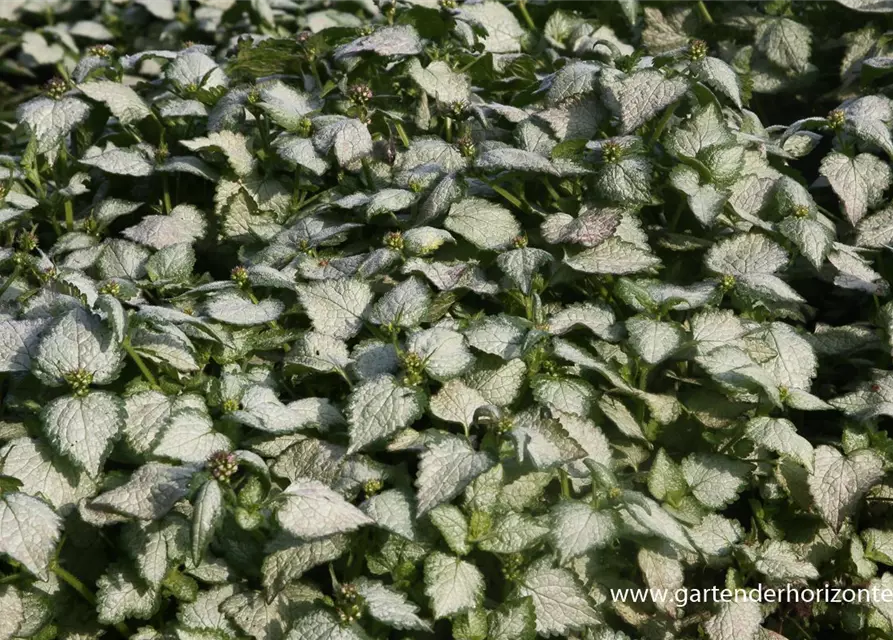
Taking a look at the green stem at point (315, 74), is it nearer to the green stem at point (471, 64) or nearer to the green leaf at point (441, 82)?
the green leaf at point (441, 82)

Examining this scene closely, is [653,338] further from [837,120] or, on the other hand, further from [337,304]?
[837,120]

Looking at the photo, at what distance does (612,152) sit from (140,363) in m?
1.55

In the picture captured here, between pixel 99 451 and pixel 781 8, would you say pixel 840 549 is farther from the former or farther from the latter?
pixel 781 8

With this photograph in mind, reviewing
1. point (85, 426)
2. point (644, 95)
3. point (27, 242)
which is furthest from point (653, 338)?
point (27, 242)

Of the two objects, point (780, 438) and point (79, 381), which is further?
point (780, 438)

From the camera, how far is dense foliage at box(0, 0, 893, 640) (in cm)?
233

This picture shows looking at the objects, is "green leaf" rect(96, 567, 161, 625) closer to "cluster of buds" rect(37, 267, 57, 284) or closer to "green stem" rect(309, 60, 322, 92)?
"cluster of buds" rect(37, 267, 57, 284)

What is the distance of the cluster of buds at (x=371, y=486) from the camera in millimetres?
2381

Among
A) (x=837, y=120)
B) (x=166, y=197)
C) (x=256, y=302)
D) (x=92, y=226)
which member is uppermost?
(x=837, y=120)

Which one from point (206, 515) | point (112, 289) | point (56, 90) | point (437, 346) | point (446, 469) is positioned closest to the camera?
point (206, 515)

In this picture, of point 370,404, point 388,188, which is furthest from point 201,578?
point 388,188

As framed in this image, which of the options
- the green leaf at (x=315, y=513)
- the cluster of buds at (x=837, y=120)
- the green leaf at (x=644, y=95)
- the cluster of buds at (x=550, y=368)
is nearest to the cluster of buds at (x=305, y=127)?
the green leaf at (x=644, y=95)

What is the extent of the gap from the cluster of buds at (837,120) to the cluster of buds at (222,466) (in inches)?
92.3

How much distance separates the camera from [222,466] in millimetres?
2197
